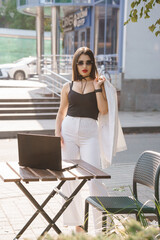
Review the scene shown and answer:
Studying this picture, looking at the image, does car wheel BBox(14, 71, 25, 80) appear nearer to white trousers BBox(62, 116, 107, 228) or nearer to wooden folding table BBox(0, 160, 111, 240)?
white trousers BBox(62, 116, 107, 228)

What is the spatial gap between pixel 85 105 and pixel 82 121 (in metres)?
0.17

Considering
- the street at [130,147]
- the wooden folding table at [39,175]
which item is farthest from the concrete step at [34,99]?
the wooden folding table at [39,175]

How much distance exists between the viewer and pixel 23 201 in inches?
215

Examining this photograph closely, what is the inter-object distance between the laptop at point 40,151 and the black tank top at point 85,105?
0.91 meters

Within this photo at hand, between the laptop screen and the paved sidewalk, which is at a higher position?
the laptop screen

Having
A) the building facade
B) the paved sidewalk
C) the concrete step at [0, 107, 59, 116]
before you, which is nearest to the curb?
the paved sidewalk

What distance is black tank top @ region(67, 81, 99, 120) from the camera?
427 centimetres

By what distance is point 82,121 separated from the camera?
13.9 ft

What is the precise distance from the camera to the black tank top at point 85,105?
14.0ft

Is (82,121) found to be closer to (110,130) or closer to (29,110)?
(110,130)

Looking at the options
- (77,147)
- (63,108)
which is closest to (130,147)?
(63,108)

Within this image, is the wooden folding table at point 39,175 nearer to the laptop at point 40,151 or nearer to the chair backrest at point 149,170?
the laptop at point 40,151

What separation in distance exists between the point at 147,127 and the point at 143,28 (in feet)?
18.1

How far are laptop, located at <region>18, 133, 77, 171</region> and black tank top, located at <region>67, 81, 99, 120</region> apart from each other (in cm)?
91
